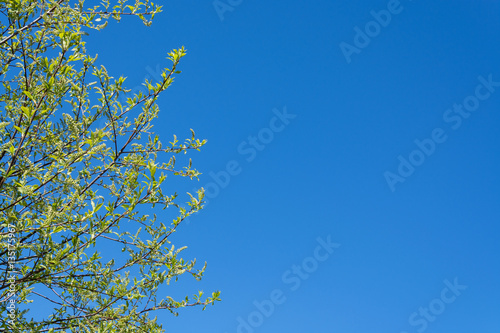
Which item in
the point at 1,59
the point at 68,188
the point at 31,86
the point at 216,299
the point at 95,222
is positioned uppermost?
the point at 1,59

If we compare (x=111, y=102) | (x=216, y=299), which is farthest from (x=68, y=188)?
(x=216, y=299)

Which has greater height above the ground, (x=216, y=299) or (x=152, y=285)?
(x=152, y=285)

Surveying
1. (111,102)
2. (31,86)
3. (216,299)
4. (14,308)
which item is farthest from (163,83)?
(14,308)

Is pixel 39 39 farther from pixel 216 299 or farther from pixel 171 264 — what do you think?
pixel 216 299

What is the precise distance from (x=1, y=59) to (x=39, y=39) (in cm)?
85

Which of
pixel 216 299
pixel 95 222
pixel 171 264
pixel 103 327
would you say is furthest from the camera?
pixel 216 299

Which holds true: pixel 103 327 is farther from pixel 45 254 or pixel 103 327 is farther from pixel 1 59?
pixel 1 59

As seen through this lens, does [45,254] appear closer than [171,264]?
Yes

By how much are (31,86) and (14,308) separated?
3.02m

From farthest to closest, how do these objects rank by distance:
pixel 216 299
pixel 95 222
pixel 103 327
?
pixel 216 299
pixel 103 327
pixel 95 222

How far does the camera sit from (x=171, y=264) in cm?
549

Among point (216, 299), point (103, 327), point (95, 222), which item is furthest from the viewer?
point (216, 299)

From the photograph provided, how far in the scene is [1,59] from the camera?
571 centimetres

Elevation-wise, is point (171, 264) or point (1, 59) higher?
point (1, 59)
